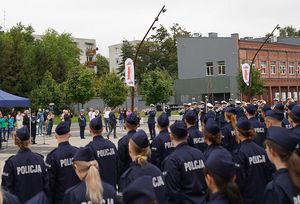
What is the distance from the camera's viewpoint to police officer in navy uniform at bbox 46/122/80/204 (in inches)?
280

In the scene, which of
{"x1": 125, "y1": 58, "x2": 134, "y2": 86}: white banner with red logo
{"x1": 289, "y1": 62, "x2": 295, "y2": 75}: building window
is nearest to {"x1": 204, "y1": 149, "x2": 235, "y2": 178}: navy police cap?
{"x1": 125, "y1": 58, "x2": 134, "y2": 86}: white banner with red logo

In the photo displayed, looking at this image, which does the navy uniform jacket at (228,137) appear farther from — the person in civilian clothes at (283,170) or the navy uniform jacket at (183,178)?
the person in civilian clothes at (283,170)

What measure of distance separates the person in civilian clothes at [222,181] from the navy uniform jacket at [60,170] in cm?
359

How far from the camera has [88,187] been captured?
14.5ft

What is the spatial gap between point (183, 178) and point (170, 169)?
0.71 ft

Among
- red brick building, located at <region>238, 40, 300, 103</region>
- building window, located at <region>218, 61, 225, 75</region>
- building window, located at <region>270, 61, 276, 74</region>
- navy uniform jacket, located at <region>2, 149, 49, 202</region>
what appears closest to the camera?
navy uniform jacket, located at <region>2, 149, 49, 202</region>

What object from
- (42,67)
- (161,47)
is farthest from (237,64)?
(161,47)

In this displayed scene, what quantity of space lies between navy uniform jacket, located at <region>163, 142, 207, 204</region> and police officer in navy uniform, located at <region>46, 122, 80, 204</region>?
171 centimetres

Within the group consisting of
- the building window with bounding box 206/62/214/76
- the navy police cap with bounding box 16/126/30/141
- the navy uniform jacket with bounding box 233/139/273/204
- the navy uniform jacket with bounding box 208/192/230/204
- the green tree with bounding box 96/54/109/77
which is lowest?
the navy uniform jacket with bounding box 233/139/273/204

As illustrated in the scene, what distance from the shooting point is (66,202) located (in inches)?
188

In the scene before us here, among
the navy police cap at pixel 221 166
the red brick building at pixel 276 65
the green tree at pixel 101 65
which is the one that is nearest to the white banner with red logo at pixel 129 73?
the navy police cap at pixel 221 166

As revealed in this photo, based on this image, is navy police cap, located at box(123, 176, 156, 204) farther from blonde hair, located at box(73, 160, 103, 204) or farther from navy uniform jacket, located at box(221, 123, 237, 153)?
navy uniform jacket, located at box(221, 123, 237, 153)

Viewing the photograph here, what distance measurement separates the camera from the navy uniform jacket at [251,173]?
6.65 m

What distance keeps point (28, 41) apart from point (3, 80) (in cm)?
2675
